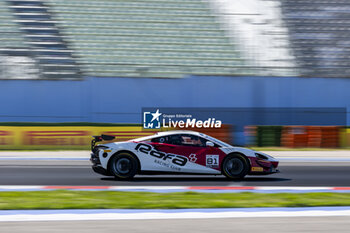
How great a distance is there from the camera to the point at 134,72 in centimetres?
2866

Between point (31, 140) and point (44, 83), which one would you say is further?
point (44, 83)

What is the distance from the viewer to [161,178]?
12.4m

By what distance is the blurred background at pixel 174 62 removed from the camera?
1095 inches

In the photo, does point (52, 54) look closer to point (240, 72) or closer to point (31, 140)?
point (31, 140)

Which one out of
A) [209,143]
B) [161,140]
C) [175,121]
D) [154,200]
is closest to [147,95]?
[175,121]

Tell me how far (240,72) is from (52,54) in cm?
999

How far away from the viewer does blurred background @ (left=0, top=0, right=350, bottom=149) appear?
27.8 metres

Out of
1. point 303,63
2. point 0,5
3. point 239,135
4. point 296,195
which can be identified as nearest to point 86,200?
point 296,195

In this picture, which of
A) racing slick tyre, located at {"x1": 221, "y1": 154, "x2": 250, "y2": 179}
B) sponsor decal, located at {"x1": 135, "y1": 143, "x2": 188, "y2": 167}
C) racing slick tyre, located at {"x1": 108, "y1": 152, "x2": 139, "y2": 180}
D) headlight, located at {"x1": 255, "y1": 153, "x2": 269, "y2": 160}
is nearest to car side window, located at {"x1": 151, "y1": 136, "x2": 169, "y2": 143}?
sponsor decal, located at {"x1": 135, "y1": 143, "x2": 188, "y2": 167}

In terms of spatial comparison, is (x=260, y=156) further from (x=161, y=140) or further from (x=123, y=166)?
(x=123, y=166)

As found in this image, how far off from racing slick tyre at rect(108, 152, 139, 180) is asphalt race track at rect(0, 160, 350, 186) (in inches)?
7.7

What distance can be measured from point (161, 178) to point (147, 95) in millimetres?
16310

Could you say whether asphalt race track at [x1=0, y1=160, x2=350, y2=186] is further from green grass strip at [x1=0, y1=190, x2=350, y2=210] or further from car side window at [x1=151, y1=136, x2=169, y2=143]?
green grass strip at [x1=0, y1=190, x2=350, y2=210]

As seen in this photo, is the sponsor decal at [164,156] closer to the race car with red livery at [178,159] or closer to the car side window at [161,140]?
the race car with red livery at [178,159]
